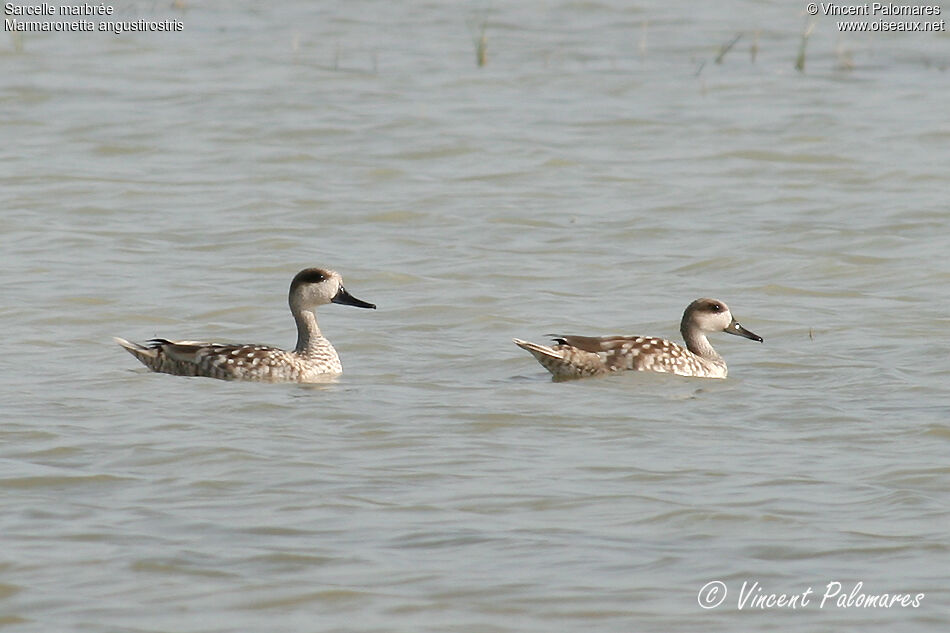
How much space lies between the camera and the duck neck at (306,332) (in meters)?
11.4

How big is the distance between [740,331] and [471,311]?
1.89m

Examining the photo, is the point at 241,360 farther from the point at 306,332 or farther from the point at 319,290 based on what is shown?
the point at 319,290

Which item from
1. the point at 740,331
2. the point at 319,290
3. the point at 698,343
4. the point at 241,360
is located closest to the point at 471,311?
the point at 319,290

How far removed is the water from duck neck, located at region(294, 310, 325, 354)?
329 mm

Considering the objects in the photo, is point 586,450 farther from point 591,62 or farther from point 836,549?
point 591,62

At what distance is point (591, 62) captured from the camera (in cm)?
2186

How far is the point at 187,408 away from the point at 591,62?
12656mm

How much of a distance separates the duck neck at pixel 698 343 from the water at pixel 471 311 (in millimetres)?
374

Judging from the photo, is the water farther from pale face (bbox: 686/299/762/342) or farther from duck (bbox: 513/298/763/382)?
pale face (bbox: 686/299/762/342)

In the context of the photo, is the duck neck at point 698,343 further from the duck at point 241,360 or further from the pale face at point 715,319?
the duck at point 241,360

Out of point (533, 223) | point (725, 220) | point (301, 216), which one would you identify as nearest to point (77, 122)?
point (301, 216)

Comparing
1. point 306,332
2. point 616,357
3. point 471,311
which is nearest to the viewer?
point 616,357

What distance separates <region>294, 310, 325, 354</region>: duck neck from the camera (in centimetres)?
1136

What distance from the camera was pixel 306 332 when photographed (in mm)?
11617
